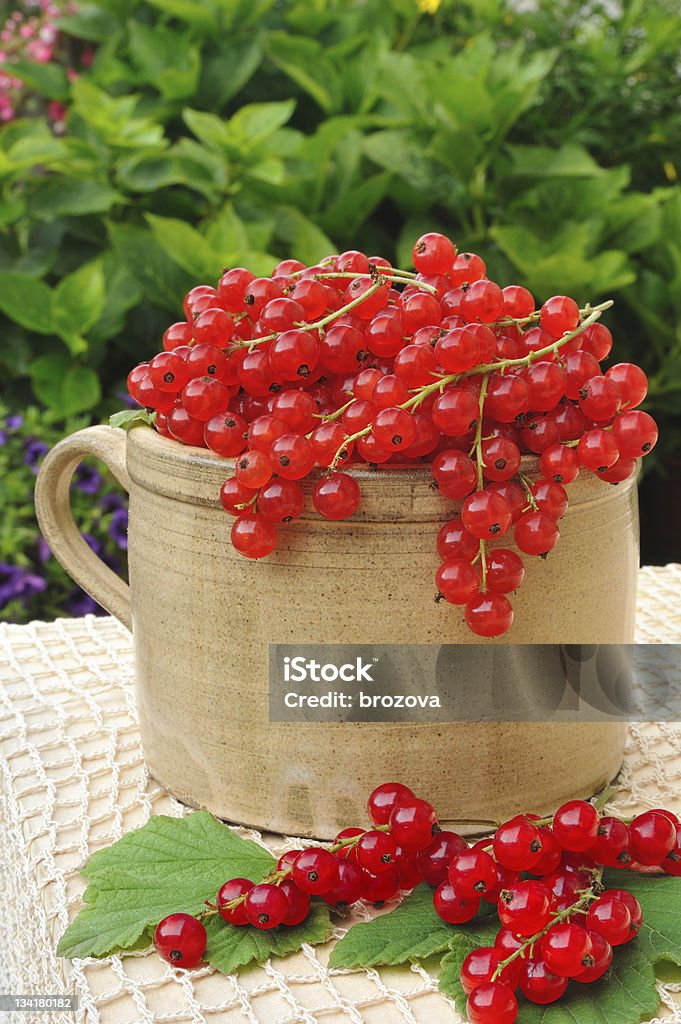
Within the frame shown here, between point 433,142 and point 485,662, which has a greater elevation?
point 433,142

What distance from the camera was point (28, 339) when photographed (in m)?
2.12

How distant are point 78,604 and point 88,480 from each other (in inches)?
9.0

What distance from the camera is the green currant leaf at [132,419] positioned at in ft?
2.59

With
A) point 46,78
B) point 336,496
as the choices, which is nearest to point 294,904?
point 336,496

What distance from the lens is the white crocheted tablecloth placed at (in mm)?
602

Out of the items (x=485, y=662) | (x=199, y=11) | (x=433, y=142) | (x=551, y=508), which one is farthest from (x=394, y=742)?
(x=199, y=11)

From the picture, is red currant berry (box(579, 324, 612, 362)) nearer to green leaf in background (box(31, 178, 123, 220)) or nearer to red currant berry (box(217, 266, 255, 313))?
red currant berry (box(217, 266, 255, 313))

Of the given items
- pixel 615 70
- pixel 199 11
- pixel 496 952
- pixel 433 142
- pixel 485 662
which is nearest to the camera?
pixel 496 952

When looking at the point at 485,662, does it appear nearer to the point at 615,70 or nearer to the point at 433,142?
the point at 433,142

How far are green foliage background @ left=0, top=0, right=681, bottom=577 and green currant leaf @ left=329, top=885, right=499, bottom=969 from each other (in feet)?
4.55

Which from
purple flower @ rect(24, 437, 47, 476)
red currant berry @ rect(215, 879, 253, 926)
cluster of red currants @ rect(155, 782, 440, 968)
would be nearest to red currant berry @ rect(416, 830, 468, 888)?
cluster of red currants @ rect(155, 782, 440, 968)

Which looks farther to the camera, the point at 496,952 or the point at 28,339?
the point at 28,339

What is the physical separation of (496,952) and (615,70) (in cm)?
211

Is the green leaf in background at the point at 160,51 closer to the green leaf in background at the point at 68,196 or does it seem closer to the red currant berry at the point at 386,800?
the green leaf in background at the point at 68,196
